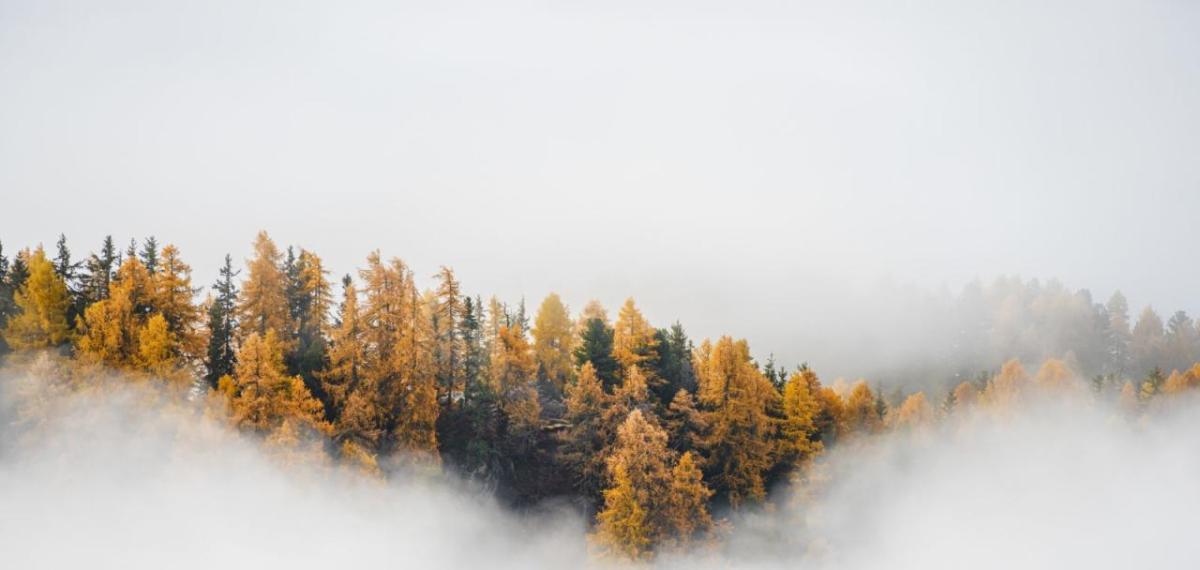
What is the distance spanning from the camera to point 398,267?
58656 mm

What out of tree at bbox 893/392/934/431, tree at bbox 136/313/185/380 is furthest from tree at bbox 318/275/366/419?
tree at bbox 893/392/934/431

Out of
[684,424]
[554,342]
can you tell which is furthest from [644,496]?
[554,342]

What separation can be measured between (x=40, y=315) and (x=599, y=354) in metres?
43.1

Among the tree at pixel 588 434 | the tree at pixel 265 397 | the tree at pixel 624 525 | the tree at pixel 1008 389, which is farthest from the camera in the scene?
the tree at pixel 1008 389

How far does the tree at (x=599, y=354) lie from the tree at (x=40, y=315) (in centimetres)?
4012

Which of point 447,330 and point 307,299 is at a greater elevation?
point 307,299

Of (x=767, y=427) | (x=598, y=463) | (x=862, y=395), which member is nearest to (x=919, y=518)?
(x=862, y=395)

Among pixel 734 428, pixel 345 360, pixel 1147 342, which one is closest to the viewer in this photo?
pixel 345 360

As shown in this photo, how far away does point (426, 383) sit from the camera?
57.2 metres

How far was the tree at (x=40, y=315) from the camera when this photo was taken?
5212 centimetres

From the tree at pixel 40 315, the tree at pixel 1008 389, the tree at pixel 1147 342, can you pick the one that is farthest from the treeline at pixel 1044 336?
the tree at pixel 40 315

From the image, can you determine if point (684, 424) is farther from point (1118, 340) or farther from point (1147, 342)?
point (1147, 342)

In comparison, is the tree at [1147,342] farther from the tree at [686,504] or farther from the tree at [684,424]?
the tree at [686,504]

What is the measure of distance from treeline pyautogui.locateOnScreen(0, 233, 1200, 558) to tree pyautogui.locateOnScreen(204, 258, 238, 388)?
145mm
